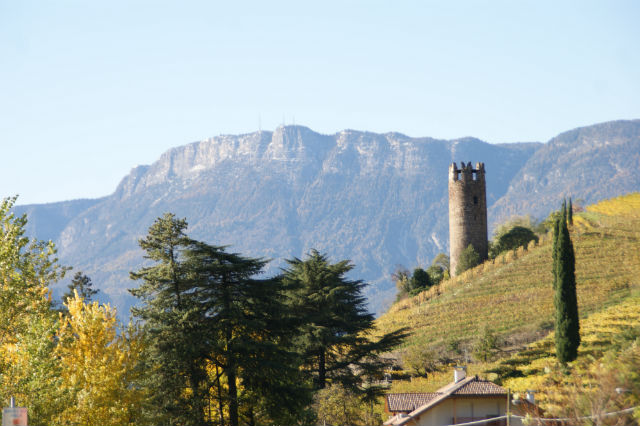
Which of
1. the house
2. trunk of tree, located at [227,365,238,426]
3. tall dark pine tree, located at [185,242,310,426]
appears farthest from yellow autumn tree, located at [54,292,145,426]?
the house

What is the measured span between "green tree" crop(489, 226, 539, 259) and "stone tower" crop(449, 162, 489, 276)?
4203 millimetres

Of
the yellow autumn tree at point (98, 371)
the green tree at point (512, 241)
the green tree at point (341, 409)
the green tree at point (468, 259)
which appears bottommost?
the green tree at point (341, 409)

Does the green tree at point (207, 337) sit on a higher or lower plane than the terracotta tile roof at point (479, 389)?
higher

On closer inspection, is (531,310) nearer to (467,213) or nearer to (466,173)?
(467,213)

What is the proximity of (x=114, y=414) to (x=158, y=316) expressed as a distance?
175 inches

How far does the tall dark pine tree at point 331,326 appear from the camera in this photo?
139 feet

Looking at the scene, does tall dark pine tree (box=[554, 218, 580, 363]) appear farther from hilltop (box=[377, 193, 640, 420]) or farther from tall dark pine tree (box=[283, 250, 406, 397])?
tall dark pine tree (box=[283, 250, 406, 397])

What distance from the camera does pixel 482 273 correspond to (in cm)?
8156

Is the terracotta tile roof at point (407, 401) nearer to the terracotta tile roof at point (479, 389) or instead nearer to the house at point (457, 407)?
the house at point (457, 407)

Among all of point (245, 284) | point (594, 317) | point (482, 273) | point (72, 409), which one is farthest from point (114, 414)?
point (482, 273)

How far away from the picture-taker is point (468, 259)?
8638 centimetres

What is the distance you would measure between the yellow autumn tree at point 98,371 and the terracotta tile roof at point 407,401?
12.2m

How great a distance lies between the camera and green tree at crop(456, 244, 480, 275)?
283ft

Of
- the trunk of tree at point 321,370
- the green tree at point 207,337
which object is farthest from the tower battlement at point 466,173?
the green tree at point 207,337
